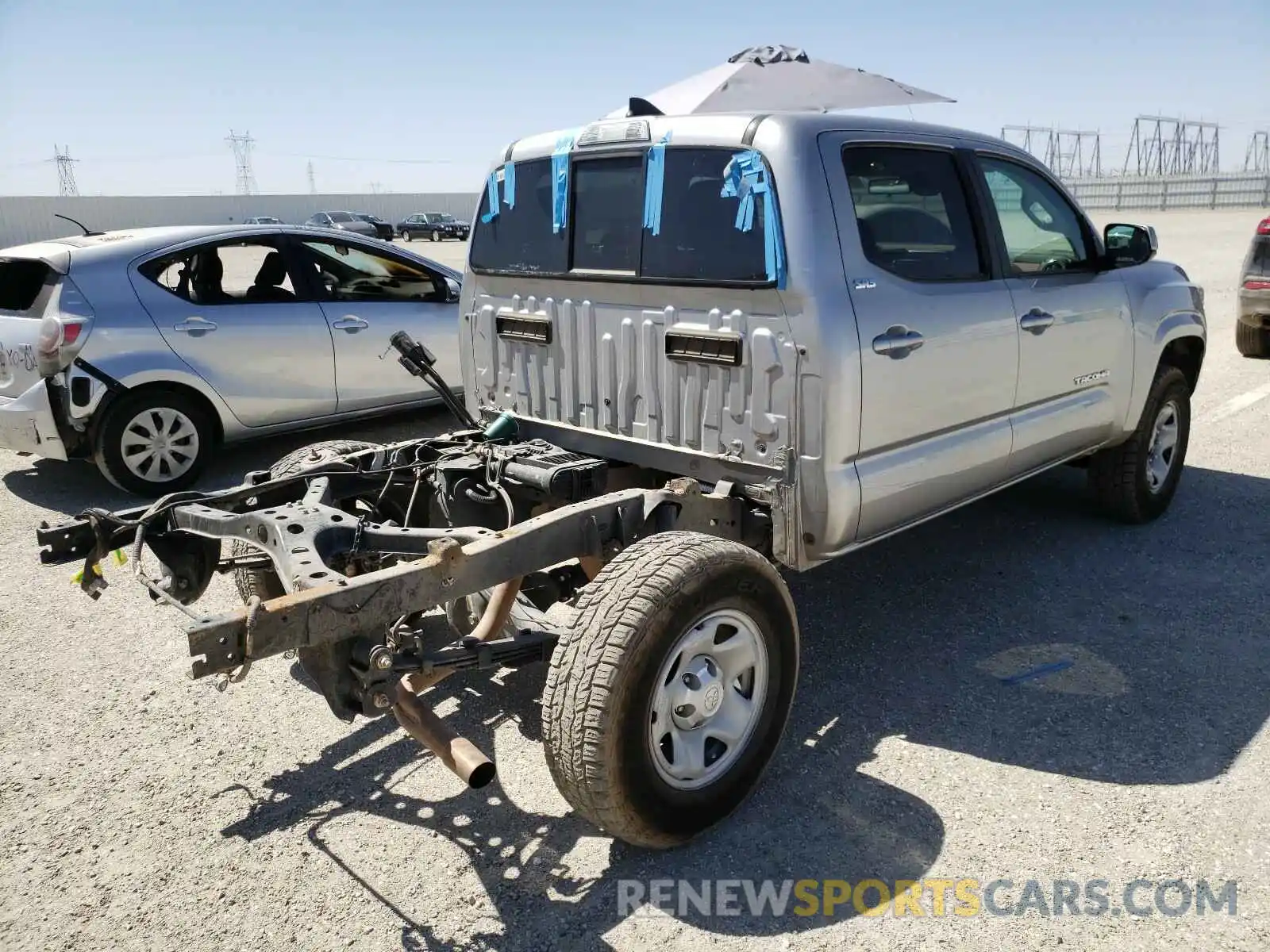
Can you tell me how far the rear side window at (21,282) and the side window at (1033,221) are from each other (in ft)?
18.4

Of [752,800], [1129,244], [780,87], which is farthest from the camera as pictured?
[780,87]

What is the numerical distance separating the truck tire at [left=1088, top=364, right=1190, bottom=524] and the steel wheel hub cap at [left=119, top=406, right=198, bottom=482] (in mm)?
5626

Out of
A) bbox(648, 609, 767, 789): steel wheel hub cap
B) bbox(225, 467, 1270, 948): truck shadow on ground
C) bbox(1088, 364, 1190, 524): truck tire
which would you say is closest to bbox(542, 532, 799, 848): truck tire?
bbox(648, 609, 767, 789): steel wheel hub cap

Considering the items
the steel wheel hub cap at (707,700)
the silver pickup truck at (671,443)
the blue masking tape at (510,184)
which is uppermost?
the blue masking tape at (510,184)

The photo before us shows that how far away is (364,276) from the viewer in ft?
24.8

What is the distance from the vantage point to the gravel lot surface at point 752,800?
8.82 ft

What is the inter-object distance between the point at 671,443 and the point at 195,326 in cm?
419

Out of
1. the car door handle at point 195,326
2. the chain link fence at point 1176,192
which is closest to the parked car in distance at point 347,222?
the chain link fence at point 1176,192

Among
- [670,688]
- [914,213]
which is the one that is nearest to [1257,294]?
[914,213]

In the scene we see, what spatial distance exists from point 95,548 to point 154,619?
1.52m

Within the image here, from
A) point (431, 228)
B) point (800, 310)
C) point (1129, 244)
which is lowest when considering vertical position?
point (800, 310)

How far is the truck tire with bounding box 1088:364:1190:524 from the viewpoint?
544 centimetres

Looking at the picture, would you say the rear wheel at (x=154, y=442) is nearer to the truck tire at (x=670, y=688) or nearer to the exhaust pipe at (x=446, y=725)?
the exhaust pipe at (x=446, y=725)

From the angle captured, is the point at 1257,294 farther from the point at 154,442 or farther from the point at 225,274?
the point at 154,442
